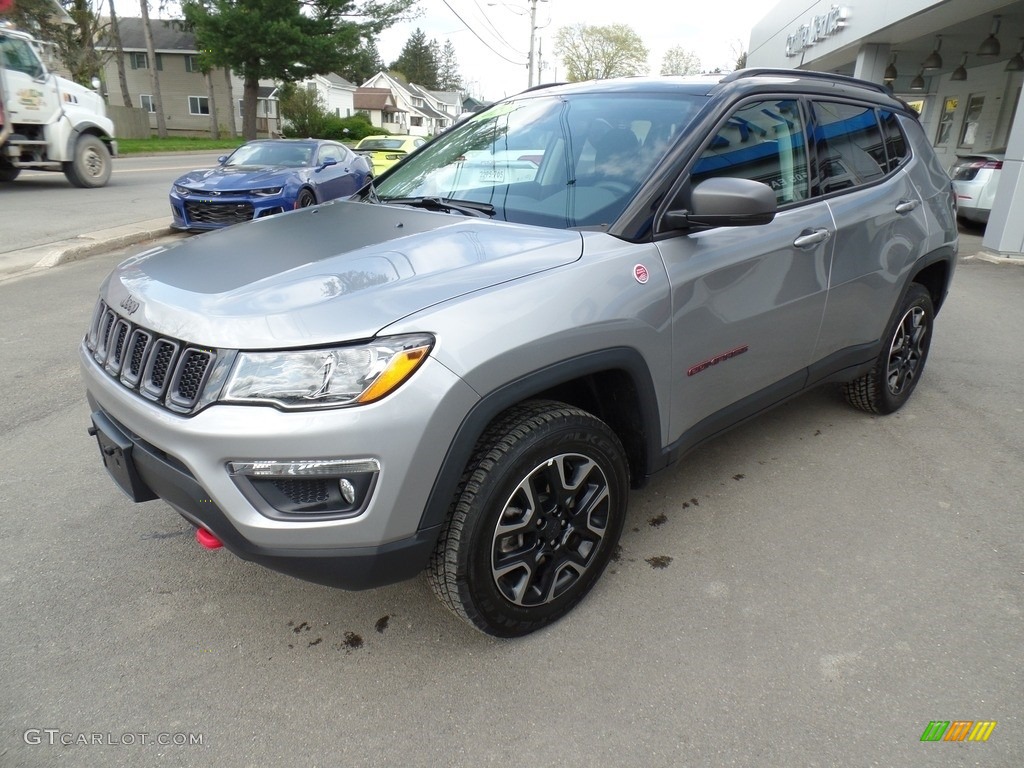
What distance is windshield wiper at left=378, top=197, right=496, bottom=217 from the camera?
2879 mm

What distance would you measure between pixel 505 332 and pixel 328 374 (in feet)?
1.67

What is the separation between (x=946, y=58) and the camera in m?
18.2

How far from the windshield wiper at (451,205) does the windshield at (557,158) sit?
3 centimetres

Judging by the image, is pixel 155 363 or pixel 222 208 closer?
pixel 155 363

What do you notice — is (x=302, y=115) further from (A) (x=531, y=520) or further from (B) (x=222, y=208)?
(A) (x=531, y=520)

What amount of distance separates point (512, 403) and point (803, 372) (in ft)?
6.14

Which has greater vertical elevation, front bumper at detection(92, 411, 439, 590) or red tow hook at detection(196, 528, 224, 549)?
front bumper at detection(92, 411, 439, 590)

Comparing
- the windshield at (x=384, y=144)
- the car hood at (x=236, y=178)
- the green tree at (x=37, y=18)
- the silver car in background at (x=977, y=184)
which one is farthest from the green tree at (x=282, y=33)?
the silver car in background at (x=977, y=184)

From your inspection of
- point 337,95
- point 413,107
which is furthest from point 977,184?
point 413,107

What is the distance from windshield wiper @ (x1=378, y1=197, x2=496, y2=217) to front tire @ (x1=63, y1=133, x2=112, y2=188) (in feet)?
44.6

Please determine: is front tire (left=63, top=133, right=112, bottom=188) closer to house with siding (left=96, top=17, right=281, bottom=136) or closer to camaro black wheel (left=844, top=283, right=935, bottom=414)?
camaro black wheel (left=844, top=283, right=935, bottom=414)

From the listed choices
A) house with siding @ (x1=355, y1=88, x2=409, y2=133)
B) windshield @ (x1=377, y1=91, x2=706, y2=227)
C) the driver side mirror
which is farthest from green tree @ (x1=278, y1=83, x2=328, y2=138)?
the driver side mirror

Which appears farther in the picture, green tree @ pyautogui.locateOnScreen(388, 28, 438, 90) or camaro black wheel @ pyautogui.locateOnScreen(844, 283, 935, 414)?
green tree @ pyautogui.locateOnScreen(388, 28, 438, 90)

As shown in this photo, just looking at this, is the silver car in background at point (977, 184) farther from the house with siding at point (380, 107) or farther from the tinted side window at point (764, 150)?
the house with siding at point (380, 107)
